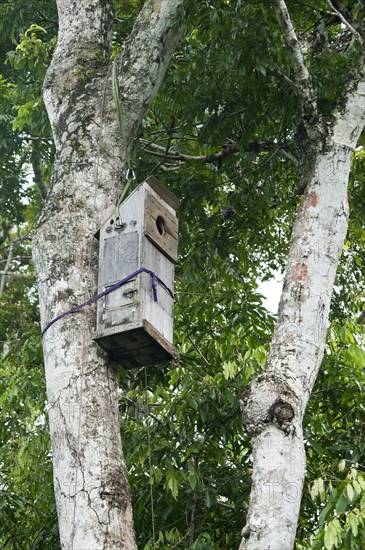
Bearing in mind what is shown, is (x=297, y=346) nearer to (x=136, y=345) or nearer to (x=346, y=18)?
(x=136, y=345)

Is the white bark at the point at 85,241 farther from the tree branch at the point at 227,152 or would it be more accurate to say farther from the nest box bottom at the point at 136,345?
the tree branch at the point at 227,152

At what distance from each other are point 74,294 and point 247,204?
9.93 ft

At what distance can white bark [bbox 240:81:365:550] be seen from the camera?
11.5ft

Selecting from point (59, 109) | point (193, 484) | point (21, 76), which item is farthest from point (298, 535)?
point (21, 76)

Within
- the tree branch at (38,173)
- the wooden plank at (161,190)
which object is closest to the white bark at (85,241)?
the wooden plank at (161,190)

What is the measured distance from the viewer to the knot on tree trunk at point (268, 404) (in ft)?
12.3

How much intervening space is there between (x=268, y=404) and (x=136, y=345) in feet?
2.33

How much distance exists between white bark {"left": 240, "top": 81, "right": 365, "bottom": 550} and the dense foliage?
465 mm

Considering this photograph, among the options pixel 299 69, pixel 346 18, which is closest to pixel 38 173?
pixel 346 18

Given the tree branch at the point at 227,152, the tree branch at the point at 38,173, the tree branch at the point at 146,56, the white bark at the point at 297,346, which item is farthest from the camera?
the tree branch at the point at 38,173

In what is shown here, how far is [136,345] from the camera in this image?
4234 millimetres

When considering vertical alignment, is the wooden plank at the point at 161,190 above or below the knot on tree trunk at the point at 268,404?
above

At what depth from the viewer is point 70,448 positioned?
3836 millimetres

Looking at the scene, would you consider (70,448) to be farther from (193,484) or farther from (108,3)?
(108,3)
